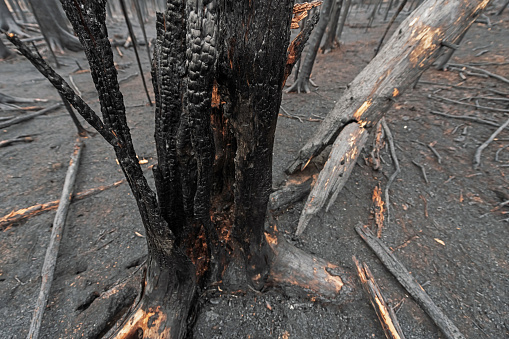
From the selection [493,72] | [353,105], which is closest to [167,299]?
[353,105]

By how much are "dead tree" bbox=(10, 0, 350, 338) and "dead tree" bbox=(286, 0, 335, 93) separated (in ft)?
16.4

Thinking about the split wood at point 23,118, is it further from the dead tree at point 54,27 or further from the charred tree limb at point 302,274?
the charred tree limb at point 302,274

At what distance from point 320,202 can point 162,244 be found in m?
1.74

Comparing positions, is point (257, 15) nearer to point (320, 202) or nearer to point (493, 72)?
point (320, 202)

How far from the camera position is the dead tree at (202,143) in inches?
36.1

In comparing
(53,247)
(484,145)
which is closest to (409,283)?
(484,145)

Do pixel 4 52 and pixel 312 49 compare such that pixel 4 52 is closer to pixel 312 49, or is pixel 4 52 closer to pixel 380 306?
pixel 312 49

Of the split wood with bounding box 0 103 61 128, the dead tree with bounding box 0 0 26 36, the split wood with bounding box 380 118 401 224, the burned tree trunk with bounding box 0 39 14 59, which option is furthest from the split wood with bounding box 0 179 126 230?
the dead tree with bounding box 0 0 26 36

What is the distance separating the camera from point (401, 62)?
2.79 meters

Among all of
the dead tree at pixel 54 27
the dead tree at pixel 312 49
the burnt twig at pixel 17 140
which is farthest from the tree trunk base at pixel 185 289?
the dead tree at pixel 54 27

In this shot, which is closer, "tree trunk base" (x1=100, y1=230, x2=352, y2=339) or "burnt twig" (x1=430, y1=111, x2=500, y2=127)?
"tree trunk base" (x1=100, y1=230, x2=352, y2=339)

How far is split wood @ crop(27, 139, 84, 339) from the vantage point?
68.2 inches

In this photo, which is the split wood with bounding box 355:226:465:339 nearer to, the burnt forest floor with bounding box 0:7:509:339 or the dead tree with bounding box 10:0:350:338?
the burnt forest floor with bounding box 0:7:509:339

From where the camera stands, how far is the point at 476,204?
3000 mm
